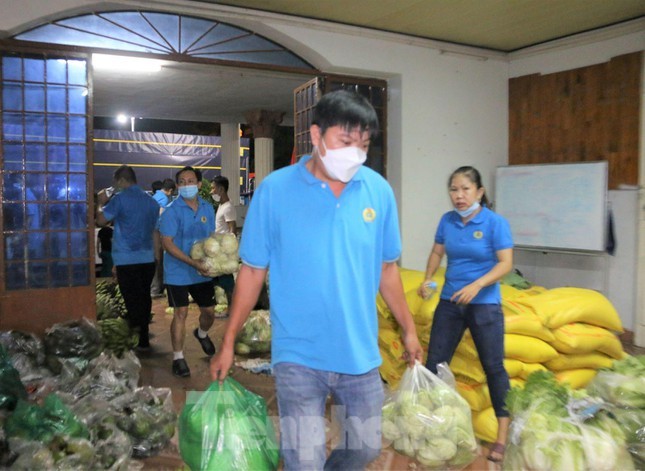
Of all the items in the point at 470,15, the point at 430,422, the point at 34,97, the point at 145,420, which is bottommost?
the point at 145,420

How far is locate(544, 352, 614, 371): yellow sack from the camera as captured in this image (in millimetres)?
3477

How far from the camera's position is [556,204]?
5504 millimetres

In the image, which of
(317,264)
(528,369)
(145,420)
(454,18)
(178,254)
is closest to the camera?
(317,264)

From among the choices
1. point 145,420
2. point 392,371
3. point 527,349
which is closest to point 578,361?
point 527,349

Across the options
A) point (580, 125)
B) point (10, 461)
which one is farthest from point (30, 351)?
point (580, 125)

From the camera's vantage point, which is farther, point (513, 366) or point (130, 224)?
point (130, 224)

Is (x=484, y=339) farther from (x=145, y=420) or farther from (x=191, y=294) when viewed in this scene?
(x=191, y=294)

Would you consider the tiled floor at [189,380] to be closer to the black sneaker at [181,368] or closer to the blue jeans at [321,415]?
the black sneaker at [181,368]

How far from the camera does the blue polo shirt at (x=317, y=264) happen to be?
186 cm

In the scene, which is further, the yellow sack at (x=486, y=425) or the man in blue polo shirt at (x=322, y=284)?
the yellow sack at (x=486, y=425)

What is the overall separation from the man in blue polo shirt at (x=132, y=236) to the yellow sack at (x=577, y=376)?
3.29 metres

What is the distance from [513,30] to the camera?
Result: 5.54 metres

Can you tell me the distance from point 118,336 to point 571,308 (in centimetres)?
342

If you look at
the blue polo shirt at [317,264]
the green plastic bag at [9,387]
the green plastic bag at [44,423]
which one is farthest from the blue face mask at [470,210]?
the green plastic bag at [9,387]
